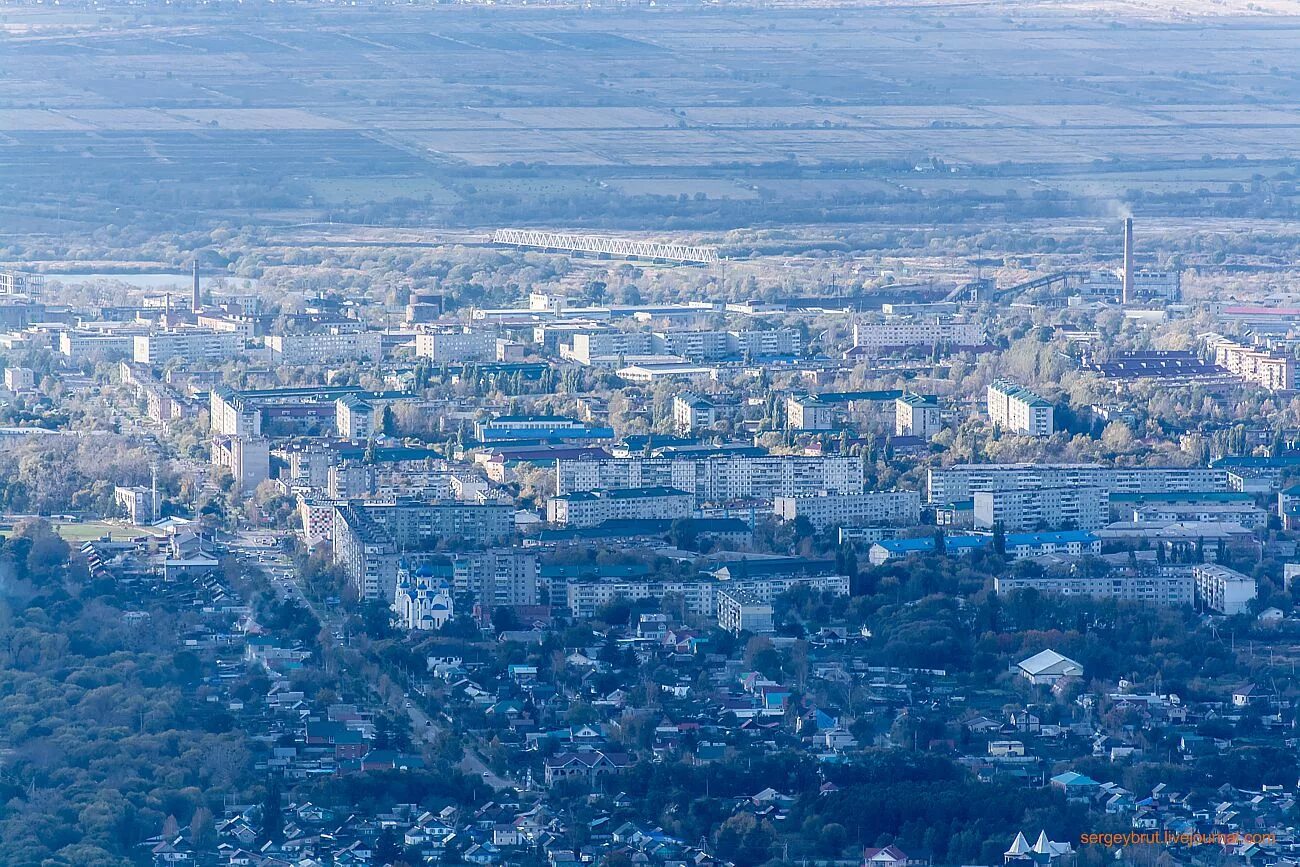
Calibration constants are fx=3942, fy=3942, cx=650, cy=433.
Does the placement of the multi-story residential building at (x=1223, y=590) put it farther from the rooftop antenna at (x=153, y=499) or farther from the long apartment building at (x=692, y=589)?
the rooftop antenna at (x=153, y=499)

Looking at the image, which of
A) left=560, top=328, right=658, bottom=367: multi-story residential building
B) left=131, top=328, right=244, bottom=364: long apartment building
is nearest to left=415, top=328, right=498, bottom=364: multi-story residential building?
left=560, top=328, right=658, bottom=367: multi-story residential building

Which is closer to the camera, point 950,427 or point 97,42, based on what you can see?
point 950,427

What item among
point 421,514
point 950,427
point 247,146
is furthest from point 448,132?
point 421,514

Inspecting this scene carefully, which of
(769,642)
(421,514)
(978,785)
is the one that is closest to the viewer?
(978,785)

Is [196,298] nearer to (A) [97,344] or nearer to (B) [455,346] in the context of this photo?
(A) [97,344]

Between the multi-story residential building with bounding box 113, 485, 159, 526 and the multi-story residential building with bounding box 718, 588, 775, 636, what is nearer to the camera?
the multi-story residential building with bounding box 718, 588, 775, 636

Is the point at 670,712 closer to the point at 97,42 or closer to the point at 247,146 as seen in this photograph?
the point at 247,146

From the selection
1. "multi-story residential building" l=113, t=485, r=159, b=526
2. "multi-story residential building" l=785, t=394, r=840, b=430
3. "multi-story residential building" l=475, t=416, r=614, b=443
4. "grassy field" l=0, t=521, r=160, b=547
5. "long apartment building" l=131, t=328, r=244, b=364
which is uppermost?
"multi-story residential building" l=785, t=394, r=840, b=430

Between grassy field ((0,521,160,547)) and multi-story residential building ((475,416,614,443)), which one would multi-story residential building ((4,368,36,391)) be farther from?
grassy field ((0,521,160,547))
